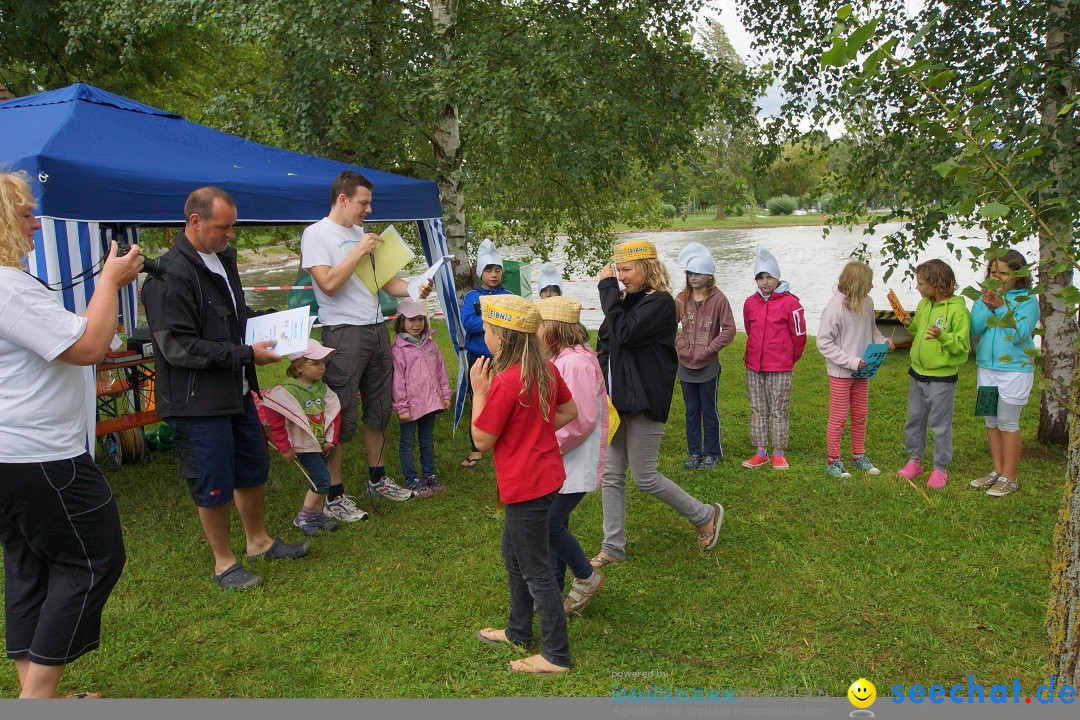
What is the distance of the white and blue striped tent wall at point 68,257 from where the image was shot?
13.8ft

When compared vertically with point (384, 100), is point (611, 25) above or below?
above

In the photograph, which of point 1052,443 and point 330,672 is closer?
point 330,672

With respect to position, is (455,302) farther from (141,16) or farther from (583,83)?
(141,16)

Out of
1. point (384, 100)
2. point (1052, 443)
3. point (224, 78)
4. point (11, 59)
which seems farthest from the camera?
point (224, 78)

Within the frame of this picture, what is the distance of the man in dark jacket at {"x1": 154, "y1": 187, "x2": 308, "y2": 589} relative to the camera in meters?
3.99

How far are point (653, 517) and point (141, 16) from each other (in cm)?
647

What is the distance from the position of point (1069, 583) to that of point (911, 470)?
11.1 ft

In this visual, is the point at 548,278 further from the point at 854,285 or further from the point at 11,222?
the point at 11,222

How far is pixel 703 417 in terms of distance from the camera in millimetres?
6516

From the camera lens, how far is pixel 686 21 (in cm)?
770

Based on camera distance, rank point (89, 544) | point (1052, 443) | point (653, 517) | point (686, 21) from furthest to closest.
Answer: point (686, 21) < point (1052, 443) < point (653, 517) < point (89, 544)

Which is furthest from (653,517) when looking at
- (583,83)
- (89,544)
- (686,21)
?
(686,21)

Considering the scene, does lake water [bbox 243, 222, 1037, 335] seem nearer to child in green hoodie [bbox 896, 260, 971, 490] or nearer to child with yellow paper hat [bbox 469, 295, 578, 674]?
child in green hoodie [bbox 896, 260, 971, 490]

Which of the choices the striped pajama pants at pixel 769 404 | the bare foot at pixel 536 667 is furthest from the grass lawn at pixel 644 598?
the striped pajama pants at pixel 769 404
